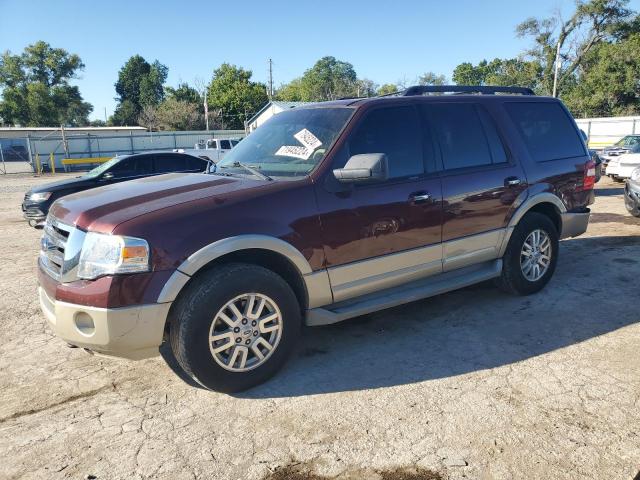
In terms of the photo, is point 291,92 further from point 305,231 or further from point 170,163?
point 305,231

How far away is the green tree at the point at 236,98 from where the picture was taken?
6275 centimetres

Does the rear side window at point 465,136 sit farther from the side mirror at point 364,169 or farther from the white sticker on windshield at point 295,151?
the white sticker on windshield at point 295,151

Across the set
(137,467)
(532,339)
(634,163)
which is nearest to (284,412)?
(137,467)

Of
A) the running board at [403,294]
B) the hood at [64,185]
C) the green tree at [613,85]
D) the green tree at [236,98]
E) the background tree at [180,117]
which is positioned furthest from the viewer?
the green tree at [236,98]

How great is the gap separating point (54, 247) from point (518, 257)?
410 cm

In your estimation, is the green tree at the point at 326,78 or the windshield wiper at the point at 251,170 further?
the green tree at the point at 326,78

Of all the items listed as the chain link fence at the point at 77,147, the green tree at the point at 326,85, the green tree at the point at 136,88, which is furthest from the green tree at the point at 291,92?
the chain link fence at the point at 77,147

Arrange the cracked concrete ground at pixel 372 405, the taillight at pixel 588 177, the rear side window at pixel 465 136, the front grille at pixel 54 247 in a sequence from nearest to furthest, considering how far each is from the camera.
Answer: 1. the cracked concrete ground at pixel 372 405
2. the front grille at pixel 54 247
3. the rear side window at pixel 465 136
4. the taillight at pixel 588 177

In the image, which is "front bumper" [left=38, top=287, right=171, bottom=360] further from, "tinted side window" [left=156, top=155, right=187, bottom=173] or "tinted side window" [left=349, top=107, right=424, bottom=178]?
"tinted side window" [left=156, top=155, right=187, bottom=173]

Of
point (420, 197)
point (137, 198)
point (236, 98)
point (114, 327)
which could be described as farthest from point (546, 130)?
point (236, 98)

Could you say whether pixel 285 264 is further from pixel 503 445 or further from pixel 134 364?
pixel 503 445

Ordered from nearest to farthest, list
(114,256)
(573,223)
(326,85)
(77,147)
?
(114,256), (573,223), (77,147), (326,85)

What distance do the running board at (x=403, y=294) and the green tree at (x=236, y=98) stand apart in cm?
5969

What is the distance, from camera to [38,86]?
64.2 metres
